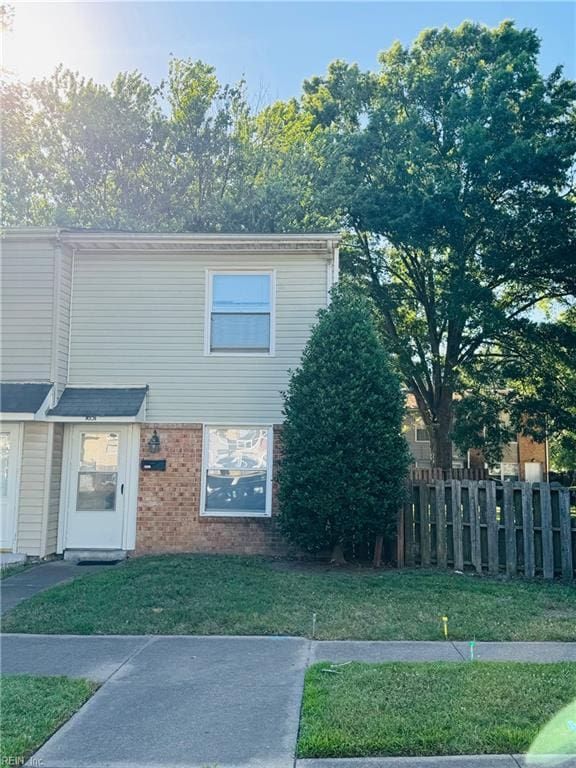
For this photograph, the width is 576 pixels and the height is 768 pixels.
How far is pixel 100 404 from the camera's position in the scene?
9.82 meters

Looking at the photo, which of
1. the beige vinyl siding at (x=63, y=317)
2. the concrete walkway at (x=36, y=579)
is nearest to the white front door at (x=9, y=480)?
the concrete walkway at (x=36, y=579)

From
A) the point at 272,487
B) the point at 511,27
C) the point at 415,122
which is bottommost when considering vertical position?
the point at 272,487

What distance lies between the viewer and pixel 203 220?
749 inches

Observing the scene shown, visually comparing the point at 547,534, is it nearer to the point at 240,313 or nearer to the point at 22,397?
the point at 240,313

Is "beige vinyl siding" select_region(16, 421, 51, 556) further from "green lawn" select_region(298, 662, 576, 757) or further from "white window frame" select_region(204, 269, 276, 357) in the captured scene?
"green lawn" select_region(298, 662, 576, 757)

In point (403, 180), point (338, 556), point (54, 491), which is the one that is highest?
point (403, 180)

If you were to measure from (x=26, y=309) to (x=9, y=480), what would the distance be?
295 cm

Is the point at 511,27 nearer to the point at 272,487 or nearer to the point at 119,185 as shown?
the point at 119,185

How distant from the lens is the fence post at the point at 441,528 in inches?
342

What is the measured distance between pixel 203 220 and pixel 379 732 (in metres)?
17.5

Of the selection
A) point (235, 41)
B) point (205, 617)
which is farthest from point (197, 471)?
point (235, 41)

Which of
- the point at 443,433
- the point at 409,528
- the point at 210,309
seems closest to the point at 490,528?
the point at 409,528

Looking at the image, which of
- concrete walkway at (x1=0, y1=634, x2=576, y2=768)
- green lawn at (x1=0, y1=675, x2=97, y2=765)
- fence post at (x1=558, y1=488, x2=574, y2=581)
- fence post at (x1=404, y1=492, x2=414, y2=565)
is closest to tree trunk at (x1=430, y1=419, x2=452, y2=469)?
fence post at (x1=404, y1=492, x2=414, y2=565)

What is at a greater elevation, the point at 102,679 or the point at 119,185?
the point at 119,185
